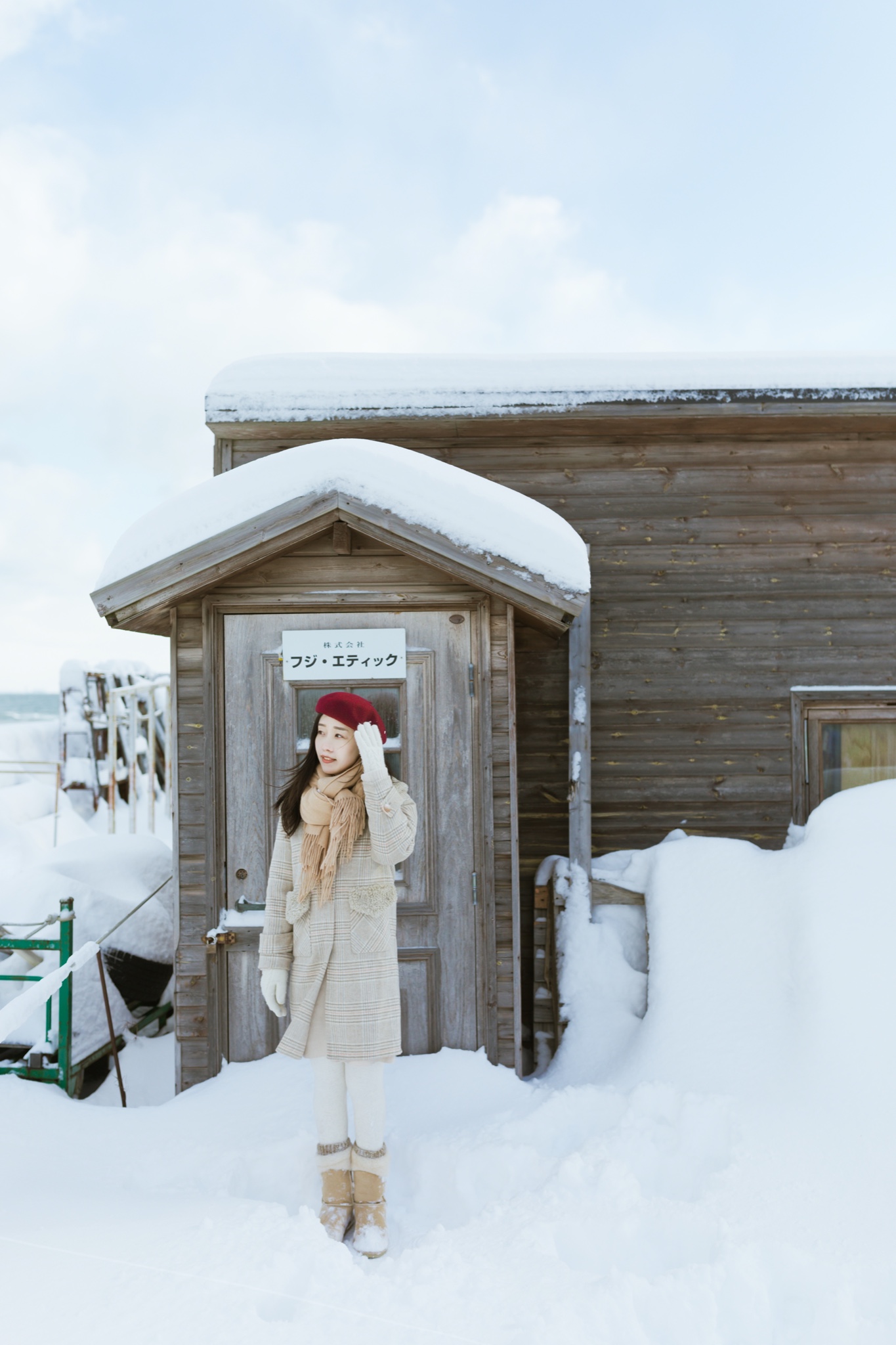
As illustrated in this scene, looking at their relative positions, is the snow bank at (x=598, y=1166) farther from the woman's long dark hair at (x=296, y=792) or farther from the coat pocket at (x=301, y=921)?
the woman's long dark hair at (x=296, y=792)

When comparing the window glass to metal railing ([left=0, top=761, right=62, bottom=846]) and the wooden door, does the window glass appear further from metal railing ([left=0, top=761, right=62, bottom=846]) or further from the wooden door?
metal railing ([left=0, top=761, right=62, bottom=846])

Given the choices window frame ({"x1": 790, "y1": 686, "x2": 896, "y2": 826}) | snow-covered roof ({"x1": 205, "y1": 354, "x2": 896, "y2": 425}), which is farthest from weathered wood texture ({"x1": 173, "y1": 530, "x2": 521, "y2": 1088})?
window frame ({"x1": 790, "y1": 686, "x2": 896, "y2": 826})

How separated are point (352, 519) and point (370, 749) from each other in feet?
5.19

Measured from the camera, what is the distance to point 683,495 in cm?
558

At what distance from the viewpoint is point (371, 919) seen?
2.87 m

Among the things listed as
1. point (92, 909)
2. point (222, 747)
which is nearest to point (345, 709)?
point (222, 747)

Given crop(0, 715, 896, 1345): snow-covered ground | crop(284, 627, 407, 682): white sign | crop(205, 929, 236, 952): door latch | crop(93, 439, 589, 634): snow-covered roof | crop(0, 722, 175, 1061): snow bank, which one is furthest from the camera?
crop(0, 722, 175, 1061): snow bank

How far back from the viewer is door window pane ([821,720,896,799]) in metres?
5.62

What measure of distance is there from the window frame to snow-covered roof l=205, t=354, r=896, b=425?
2.15m

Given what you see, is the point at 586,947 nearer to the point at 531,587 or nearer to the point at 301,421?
the point at 531,587

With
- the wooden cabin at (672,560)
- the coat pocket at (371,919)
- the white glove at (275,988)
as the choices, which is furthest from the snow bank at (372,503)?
the white glove at (275,988)

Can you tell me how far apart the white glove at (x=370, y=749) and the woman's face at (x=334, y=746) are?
0.28ft

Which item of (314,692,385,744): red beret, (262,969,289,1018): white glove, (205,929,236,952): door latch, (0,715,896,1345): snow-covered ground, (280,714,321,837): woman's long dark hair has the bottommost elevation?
(0,715,896,1345): snow-covered ground

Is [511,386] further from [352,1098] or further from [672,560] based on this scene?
[352,1098]
